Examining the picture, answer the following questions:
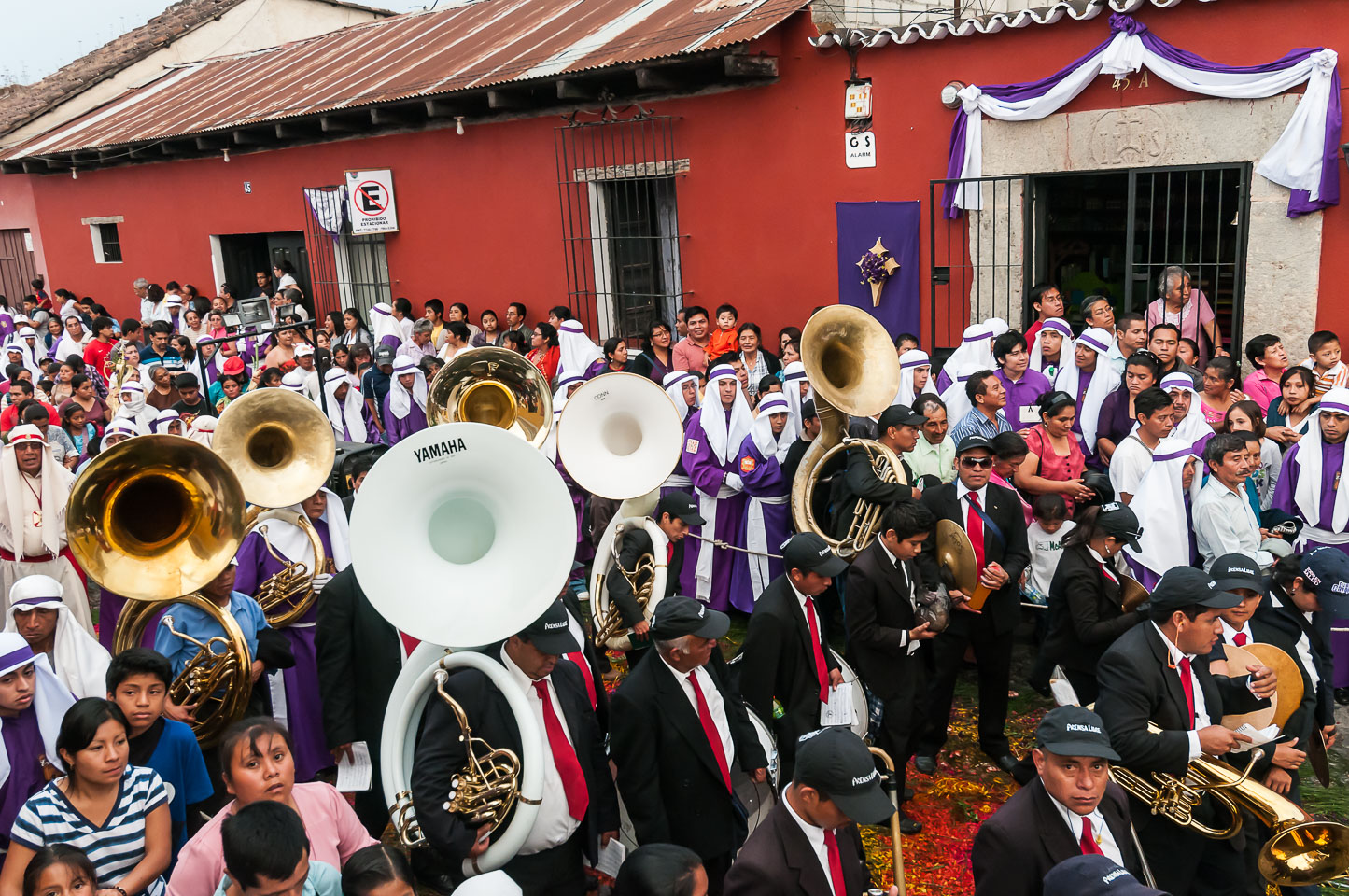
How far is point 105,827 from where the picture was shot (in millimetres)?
3594

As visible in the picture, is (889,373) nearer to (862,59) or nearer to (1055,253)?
(862,59)

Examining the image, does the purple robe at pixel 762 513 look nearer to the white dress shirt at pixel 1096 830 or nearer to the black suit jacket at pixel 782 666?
the black suit jacket at pixel 782 666

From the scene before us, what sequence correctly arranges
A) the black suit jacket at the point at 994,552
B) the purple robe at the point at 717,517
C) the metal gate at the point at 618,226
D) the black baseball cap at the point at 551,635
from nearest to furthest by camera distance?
1. the black baseball cap at the point at 551,635
2. the black suit jacket at the point at 994,552
3. the purple robe at the point at 717,517
4. the metal gate at the point at 618,226

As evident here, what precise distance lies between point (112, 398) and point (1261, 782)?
10.7 m

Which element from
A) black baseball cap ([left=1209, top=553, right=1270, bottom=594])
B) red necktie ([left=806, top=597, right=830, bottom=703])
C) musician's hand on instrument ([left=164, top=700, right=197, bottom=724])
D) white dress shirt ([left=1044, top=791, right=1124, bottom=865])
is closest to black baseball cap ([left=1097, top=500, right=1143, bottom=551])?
black baseball cap ([left=1209, top=553, right=1270, bottom=594])

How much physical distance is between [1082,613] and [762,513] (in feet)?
8.82

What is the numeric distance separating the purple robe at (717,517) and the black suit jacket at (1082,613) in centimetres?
263

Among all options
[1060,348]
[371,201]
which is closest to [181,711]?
[1060,348]

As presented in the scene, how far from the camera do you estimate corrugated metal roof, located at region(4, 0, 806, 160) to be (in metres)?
10.6

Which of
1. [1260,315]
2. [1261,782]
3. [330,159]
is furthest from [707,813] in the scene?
[330,159]

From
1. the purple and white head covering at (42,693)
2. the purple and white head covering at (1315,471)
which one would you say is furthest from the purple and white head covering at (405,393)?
the purple and white head covering at (1315,471)

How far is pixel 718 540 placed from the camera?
7516 millimetres

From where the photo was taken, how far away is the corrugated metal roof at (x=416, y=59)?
34.6 feet

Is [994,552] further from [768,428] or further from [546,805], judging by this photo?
[546,805]
